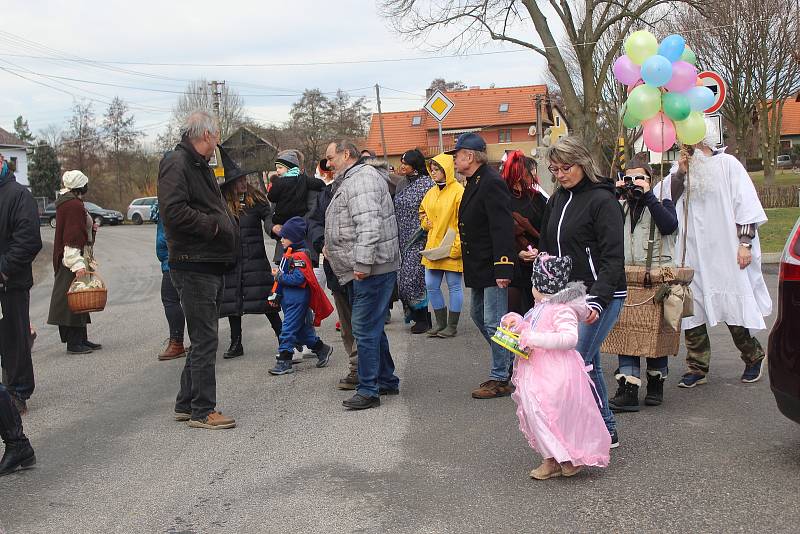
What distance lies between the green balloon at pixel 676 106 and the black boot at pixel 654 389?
1.85 meters

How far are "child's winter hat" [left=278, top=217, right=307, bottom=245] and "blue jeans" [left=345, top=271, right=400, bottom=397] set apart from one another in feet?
5.37

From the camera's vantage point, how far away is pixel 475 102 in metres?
76.4

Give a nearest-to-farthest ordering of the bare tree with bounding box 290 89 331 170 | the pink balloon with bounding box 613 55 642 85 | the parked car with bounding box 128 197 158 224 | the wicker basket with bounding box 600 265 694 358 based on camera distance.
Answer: the wicker basket with bounding box 600 265 694 358 < the pink balloon with bounding box 613 55 642 85 < the parked car with bounding box 128 197 158 224 < the bare tree with bounding box 290 89 331 170

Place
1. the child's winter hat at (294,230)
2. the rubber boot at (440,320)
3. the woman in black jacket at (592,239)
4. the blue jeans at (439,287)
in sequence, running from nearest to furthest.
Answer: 1. the woman in black jacket at (592,239)
2. the child's winter hat at (294,230)
3. the blue jeans at (439,287)
4. the rubber boot at (440,320)

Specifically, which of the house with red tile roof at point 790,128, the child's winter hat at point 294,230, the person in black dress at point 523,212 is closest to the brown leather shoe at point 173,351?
the child's winter hat at point 294,230

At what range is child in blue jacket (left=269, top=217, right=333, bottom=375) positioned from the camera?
323 inches

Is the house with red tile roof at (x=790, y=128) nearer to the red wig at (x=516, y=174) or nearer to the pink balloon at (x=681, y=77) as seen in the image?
the red wig at (x=516, y=174)

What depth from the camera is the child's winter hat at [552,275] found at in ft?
16.2

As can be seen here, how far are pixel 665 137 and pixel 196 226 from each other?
341cm

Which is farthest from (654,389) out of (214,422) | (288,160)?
(288,160)

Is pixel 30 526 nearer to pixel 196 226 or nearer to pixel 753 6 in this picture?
pixel 196 226

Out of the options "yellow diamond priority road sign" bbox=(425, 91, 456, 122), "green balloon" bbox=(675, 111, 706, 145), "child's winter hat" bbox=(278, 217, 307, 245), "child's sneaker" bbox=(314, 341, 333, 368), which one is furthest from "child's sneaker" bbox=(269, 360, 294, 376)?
"yellow diamond priority road sign" bbox=(425, 91, 456, 122)

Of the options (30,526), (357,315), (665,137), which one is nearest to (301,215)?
(357,315)

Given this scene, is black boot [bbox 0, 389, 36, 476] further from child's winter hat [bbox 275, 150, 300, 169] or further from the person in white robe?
the person in white robe
